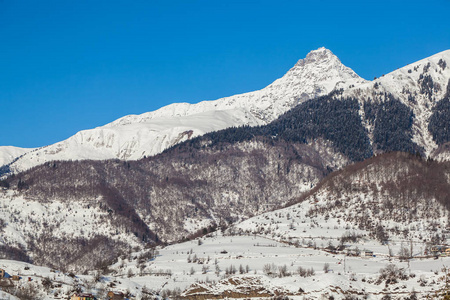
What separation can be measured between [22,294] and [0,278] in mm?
16466

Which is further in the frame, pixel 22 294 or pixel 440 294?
pixel 440 294

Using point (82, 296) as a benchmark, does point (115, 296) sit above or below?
above

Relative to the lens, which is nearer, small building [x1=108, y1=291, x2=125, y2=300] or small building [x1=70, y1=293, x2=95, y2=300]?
small building [x1=70, y1=293, x2=95, y2=300]

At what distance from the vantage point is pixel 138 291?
650 ft

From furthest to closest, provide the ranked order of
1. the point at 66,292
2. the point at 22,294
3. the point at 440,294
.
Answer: the point at 440,294
the point at 66,292
the point at 22,294

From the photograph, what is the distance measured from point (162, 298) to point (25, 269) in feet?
110

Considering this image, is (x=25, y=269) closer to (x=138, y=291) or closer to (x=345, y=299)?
(x=138, y=291)

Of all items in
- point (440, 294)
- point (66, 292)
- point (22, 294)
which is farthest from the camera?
point (440, 294)

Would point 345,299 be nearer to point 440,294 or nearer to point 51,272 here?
point 440,294

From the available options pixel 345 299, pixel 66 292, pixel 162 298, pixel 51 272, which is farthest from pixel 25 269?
pixel 345 299

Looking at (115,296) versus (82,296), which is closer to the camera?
(82,296)

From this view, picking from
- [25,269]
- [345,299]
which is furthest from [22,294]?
[345,299]

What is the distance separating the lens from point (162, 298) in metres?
199

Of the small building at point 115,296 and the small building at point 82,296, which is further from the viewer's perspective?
the small building at point 115,296
